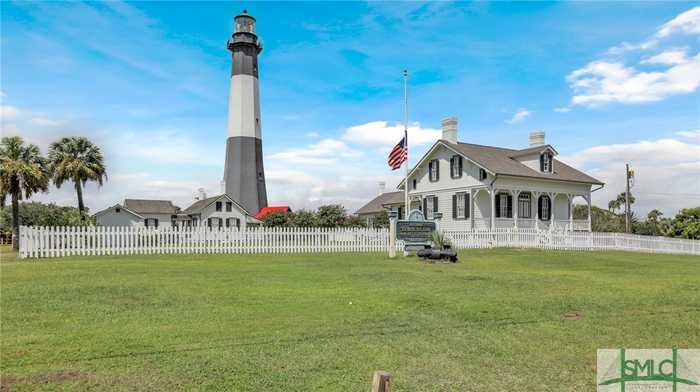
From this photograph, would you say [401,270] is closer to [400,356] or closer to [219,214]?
[400,356]

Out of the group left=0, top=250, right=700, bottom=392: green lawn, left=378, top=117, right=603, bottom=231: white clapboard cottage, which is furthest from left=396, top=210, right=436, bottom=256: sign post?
left=378, top=117, right=603, bottom=231: white clapboard cottage

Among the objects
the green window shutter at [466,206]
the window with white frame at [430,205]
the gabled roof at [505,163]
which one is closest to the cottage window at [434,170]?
the gabled roof at [505,163]

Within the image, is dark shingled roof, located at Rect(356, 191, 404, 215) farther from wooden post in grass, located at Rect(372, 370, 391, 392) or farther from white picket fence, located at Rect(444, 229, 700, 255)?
wooden post in grass, located at Rect(372, 370, 391, 392)

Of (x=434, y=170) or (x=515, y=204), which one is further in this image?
(x=434, y=170)

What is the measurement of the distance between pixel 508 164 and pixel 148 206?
1823 inches

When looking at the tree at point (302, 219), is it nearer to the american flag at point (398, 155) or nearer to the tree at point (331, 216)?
the tree at point (331, 216)

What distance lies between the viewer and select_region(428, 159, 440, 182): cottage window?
3400cm

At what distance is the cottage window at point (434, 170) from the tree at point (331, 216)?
22.2 feet

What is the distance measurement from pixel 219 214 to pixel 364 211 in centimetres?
1463

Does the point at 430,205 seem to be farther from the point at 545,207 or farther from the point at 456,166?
the point at 545,207

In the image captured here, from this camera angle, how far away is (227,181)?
47875 mm

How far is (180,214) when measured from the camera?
60531mm

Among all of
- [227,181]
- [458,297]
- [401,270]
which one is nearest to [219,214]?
[227,181]

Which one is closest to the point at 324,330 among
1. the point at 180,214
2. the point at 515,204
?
the point at 515,204
